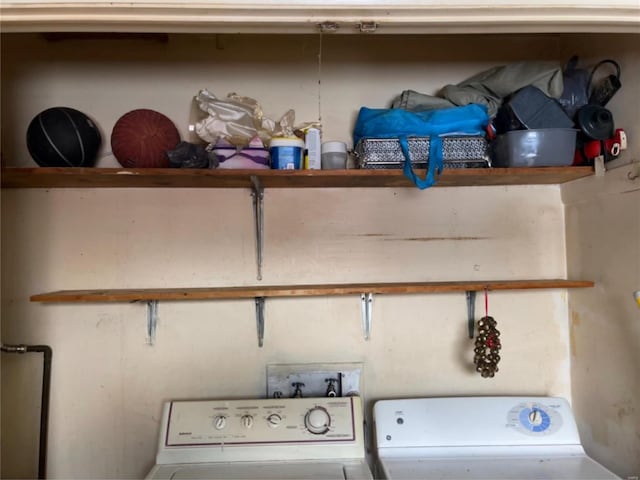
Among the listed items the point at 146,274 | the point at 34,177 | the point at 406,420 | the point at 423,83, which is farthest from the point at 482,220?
the point at 34,177

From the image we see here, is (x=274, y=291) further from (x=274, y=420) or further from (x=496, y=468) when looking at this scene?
(x=496, y=468)

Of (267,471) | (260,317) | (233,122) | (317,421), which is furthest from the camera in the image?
(260,317)

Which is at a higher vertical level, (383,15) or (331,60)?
(331,60)

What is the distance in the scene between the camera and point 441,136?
140cm

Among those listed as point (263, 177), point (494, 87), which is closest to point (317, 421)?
point (263, 177)

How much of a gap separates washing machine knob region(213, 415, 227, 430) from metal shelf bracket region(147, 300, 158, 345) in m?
0.41

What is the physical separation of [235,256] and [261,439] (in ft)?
2.14

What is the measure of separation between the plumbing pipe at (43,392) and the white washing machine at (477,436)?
1.16m

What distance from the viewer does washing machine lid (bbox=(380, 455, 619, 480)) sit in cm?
123

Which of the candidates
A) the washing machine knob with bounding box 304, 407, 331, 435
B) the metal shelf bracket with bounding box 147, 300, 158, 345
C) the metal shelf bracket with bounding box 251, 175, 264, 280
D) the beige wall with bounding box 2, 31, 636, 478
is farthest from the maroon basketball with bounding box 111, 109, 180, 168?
the washing machine knob with bounding box 304, 407, 331, 435

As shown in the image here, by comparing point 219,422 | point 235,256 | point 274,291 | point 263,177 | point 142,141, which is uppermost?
point 142,141

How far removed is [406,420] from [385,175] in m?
0.83

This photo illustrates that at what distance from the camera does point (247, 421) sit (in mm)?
1356

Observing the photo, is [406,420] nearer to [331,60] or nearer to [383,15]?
[383,15]
